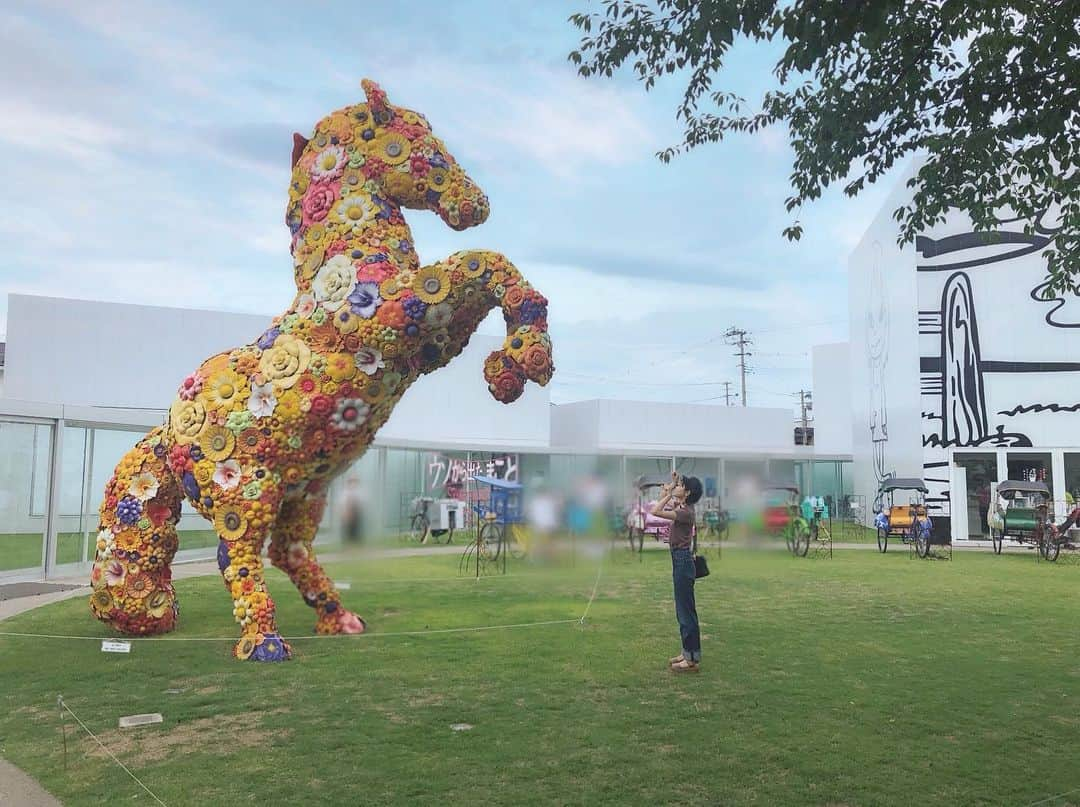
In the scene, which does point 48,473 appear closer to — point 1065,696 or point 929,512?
point 1065,696

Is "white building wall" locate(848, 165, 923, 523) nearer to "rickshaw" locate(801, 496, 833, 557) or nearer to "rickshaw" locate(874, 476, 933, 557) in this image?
"rickshaw" locate(874, 476, 933, 557)

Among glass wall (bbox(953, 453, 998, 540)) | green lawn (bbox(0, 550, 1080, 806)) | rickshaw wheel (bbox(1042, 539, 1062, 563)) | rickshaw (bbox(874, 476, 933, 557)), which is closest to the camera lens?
green lawn (bbox(0, 550, 1080, 806))

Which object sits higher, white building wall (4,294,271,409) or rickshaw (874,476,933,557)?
white building wall (4,294,271,409)

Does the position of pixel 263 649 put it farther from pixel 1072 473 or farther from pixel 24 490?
pixel 1072 473

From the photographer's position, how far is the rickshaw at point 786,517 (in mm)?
13062

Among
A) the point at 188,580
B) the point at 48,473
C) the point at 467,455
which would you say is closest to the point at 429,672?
the point at 188,580

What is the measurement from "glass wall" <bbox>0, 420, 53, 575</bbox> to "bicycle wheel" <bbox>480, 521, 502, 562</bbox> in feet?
20.6

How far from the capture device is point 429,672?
6.13 m

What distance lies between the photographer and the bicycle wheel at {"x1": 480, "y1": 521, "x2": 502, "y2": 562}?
13477 millimetres

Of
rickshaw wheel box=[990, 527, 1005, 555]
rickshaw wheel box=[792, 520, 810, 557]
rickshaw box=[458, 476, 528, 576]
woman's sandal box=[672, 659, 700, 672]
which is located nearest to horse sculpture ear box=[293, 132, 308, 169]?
woman's sandal box=[672, 659, 700, 672]

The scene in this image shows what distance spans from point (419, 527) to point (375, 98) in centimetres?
1318

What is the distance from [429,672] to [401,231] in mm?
3334

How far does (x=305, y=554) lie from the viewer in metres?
7.07

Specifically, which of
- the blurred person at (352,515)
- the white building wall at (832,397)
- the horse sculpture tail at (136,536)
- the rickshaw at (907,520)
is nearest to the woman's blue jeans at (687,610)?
the horse sculpture tail at (136,536)
